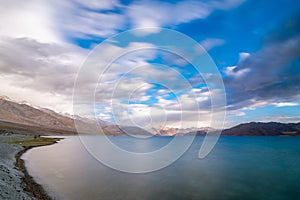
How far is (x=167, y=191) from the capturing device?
34250mm

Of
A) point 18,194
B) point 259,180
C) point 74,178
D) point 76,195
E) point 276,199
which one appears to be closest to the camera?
point 18,194

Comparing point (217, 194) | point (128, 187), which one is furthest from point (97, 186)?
point (217, 194)

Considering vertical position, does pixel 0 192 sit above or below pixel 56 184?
above

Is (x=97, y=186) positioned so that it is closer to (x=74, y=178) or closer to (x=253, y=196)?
(x=74, y=178)

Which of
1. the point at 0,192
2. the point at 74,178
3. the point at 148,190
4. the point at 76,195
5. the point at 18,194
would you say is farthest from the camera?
the point at 74,178

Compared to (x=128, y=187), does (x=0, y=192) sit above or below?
above

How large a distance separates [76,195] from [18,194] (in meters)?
7.71

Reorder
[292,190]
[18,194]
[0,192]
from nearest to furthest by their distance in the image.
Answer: [0,192]
[18,194]
[292,190]

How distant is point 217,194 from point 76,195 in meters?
19.6

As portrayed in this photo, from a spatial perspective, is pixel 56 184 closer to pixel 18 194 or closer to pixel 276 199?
pixel 18 194

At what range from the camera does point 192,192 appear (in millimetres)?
33906

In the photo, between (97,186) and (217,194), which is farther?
(97,186)

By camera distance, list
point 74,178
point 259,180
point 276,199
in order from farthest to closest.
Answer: point 259,180 < point 74,178 < point 276,199

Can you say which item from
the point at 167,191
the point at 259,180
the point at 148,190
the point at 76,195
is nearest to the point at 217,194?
the point at 167,191
